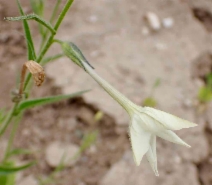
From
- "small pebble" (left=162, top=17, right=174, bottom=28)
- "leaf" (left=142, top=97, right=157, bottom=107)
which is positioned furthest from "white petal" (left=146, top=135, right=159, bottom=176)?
"small pebble" (left=162, top=17, right=174, bottom=28)

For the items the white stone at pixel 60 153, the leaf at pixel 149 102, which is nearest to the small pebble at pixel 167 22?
the leaf at pixel 149 102

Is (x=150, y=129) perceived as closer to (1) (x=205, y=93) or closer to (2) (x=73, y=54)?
(2) (x=73, y=54)

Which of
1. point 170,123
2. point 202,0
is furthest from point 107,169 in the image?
point 202,0

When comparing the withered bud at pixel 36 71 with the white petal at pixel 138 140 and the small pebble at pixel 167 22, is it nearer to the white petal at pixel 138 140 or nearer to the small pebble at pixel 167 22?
the white petal at pixel 138 140

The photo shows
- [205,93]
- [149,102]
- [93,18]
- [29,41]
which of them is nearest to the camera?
[29,41]

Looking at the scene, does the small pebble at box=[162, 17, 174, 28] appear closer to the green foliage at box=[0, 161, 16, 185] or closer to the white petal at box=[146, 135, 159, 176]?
the green foliage at box=[0, 161, 16, 185]

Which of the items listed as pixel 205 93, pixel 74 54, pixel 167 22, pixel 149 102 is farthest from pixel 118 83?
pixel 74 54
